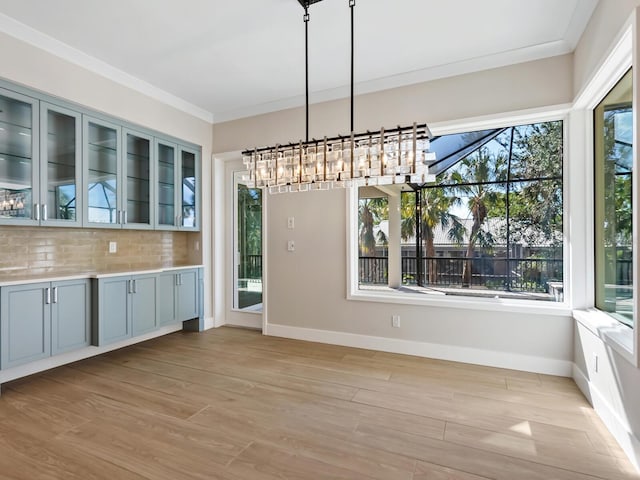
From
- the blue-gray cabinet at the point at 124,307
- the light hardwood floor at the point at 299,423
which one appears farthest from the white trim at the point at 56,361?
the blue-gray cabinet at the point at 124,307

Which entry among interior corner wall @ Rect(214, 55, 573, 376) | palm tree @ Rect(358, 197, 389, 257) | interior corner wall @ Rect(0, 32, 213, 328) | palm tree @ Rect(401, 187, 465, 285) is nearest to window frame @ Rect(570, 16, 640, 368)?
interior corner wall @ Rect(214, 55, 573, 376)

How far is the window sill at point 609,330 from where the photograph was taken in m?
1.92

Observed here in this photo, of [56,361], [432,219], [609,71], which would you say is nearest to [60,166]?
[56,361]

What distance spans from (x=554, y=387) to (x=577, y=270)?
3.20ft

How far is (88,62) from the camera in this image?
3.18 metres

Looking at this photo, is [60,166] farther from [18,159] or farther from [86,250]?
[86,250]

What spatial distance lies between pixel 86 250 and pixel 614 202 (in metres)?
4.66

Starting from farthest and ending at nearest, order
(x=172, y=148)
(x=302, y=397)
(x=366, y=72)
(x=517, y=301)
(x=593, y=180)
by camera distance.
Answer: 1. (x=172, y=148)
2. (x=366, y=72)
3. (x=517, y=301)
4. (x=593, y=180)
5. (x=302, y=397)

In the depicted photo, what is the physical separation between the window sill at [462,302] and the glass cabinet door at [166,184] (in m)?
2.36

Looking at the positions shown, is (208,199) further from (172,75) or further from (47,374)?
(47,374)

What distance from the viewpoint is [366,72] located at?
3.44m

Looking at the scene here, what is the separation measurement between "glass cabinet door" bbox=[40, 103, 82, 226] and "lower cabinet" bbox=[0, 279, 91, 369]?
23.5 inches

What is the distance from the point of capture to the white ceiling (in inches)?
97.3

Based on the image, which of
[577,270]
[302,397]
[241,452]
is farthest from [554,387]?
[241,452]
